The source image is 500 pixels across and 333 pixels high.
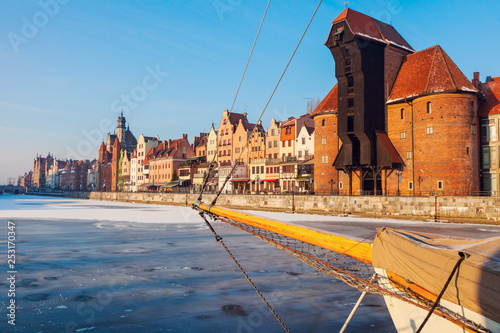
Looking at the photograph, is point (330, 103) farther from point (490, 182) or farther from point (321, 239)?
point (321, 239)

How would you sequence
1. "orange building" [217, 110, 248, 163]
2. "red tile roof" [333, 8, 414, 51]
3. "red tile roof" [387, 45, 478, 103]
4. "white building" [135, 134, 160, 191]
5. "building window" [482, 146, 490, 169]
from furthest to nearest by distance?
"white building" [135, 134, 160, 191] < "orange building" [217, 110, 248, 163] < "red tile roof" [333, 8, 414, 51] < "building window" [482, 146, 490, 169] < "red tile roof" [387, 45, 478, 103]

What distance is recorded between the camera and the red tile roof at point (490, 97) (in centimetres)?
4253

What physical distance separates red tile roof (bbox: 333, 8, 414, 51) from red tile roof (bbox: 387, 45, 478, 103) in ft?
11.4

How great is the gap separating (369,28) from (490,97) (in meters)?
15.8

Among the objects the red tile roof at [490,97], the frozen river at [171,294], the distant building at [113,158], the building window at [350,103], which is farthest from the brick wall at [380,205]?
the distant building at [113,158]

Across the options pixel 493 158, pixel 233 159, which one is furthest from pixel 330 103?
pixel 233 159

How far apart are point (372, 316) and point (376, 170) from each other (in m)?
38.6

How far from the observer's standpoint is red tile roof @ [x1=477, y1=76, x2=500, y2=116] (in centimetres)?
4253

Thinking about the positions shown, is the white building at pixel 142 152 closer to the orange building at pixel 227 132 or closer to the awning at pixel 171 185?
the awning at pixel 171 185

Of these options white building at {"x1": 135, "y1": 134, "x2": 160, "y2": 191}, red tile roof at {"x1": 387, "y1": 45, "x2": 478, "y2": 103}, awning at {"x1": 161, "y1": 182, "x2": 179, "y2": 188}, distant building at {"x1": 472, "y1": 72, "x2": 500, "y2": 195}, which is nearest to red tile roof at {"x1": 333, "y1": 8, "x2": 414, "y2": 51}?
red tile roof at {"x1": 387, "y1": 45, "x2": 478, "y2": 103}

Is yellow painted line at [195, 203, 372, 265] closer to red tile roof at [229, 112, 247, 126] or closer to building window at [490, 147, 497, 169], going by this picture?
building window at [490, 147, 497, 169]

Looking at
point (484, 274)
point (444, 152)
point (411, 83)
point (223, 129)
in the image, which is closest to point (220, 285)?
point (484, 274)

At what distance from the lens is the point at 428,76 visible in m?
43.2

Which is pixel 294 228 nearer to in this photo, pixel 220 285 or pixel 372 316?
pixel 372 316
